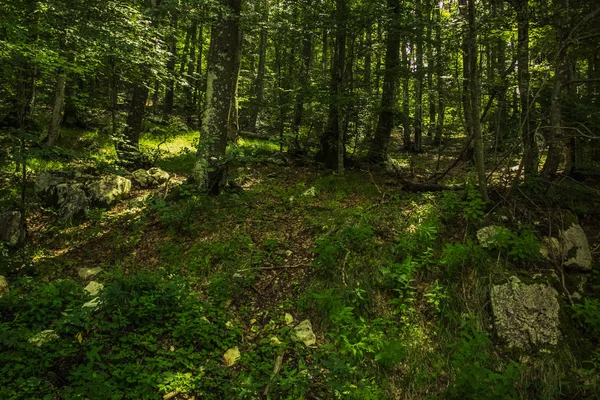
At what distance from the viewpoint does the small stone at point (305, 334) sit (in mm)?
4547

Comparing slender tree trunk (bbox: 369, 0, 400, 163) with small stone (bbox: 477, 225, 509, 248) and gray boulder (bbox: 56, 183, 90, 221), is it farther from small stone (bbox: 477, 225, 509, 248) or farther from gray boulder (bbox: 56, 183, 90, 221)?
gray boulder (bbox: 56, 183, 90, 221)

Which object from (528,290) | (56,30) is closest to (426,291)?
(528,290)

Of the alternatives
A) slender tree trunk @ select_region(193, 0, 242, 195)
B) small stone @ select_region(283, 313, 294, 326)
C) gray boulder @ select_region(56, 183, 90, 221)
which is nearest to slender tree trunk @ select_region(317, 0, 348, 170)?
slender tree trunk @ select_region(193, 0, 242, 195)

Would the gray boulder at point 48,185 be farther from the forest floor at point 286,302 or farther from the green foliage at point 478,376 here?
the green foliage at point 478,376

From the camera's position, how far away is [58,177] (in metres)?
8.17

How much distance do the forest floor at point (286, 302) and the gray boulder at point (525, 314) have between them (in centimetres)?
14

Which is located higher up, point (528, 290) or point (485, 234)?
point (485, 234)

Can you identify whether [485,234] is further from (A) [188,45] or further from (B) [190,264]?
(A) [188,45]

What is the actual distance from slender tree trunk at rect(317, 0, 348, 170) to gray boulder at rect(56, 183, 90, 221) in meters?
6.08

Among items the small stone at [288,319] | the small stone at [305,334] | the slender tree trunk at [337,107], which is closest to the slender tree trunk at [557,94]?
the slender tree trunk at [337,107]

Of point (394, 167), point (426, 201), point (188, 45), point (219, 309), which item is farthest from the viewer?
point (188, 45)

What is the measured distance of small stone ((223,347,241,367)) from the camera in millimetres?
4199

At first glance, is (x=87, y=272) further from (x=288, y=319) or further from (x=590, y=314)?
(x=590, y=314)

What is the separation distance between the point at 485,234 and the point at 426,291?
148 cm
